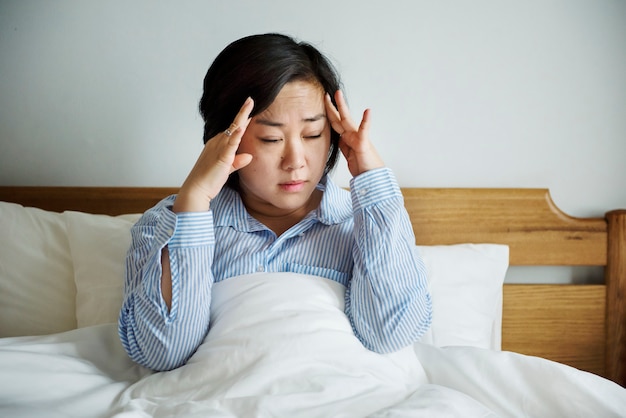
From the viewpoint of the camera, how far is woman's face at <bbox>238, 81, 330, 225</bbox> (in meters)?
1.05

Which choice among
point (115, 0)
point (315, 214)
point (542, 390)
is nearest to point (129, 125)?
point (115, 0)

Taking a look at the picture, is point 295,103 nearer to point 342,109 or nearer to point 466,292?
point 342,109

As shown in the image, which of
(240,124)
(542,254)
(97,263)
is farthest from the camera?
(542,254)

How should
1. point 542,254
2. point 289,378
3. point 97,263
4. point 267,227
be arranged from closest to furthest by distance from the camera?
point 289,378
point 267,227
point 97,263
point 542,254

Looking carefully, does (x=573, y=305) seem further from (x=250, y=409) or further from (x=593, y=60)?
(x=250, y=409)

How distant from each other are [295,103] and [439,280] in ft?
1.84

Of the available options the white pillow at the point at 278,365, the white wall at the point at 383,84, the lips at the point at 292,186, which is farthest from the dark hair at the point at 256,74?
the white wall at the point at 383,84

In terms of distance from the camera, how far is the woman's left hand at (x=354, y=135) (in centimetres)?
109

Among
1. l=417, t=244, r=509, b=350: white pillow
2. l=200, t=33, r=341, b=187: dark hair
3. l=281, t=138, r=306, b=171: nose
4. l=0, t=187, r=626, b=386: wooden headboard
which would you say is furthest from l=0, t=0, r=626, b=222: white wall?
l=281, t=138, r=306, b=171: nose

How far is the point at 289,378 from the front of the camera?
2.94 ft

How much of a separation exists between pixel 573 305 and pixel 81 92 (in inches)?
54.7

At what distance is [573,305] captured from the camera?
1.50m

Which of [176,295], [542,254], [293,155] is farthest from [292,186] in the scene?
[542,254]

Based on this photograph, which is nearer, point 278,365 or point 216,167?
point 278,365
